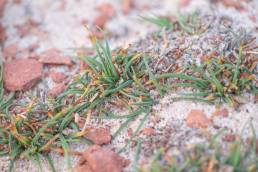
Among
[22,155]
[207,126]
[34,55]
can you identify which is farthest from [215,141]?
[34,55]

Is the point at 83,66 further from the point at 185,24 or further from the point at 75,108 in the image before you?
the point at 185,24

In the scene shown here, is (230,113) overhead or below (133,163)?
overhead

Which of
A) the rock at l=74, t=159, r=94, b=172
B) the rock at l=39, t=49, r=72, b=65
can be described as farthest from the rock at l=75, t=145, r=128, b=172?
the rock at l=39, t=49, r=72, b=65

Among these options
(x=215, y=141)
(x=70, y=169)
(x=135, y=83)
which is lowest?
(x=70, y=169)

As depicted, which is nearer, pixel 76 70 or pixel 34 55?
pixel 76 70

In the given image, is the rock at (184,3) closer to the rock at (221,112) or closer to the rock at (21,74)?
the rock at (21,74)

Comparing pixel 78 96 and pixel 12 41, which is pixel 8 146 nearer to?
pixel 78 96

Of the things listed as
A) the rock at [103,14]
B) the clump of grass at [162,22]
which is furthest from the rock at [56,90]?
the rock at [103,14]
